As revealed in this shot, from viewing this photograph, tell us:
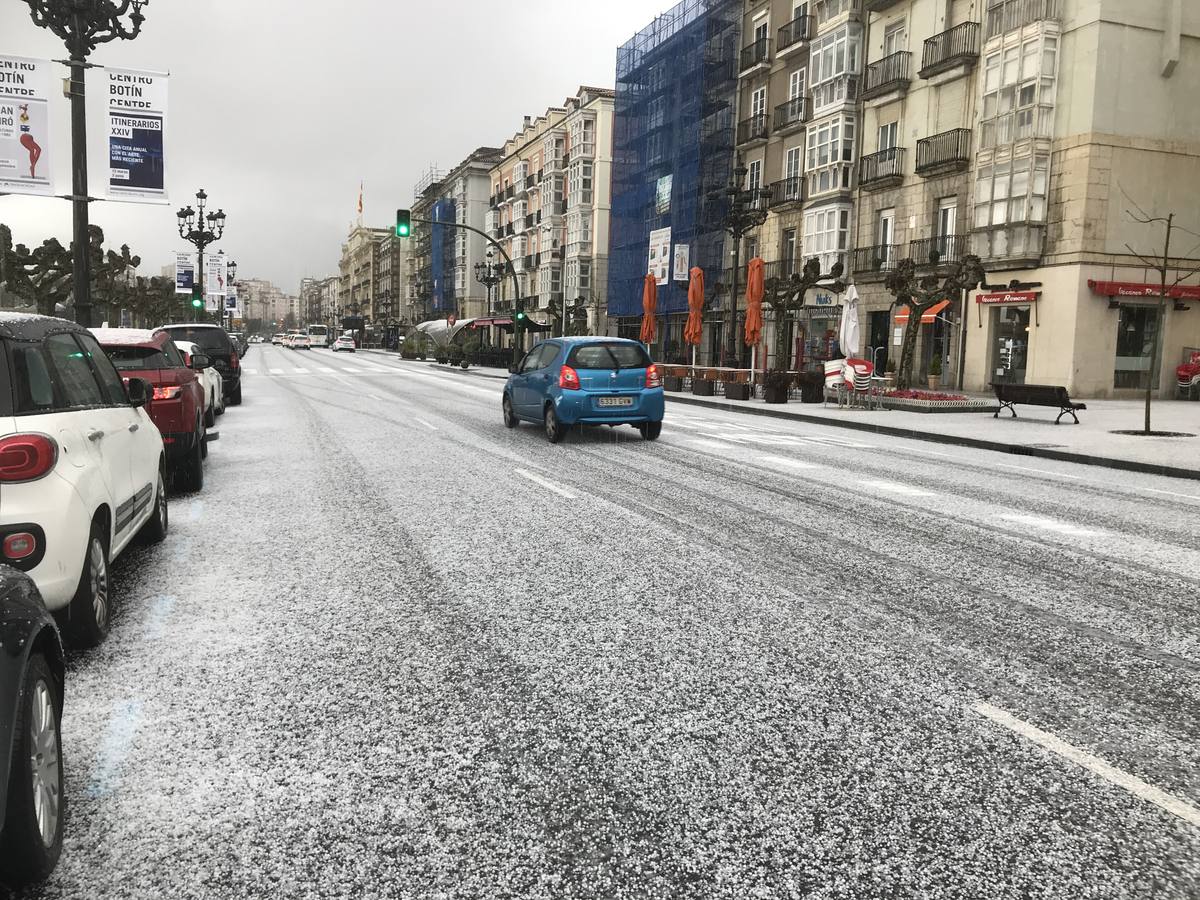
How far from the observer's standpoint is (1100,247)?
27.5 meters

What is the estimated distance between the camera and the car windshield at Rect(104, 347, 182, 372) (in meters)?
9.05

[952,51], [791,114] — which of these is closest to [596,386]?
[952,51]

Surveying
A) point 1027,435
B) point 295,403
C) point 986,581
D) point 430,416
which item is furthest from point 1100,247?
point 986,581

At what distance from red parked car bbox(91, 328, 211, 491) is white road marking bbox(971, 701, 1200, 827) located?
24.7 feet

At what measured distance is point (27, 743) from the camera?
88.4 inches

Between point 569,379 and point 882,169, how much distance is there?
26.3 m

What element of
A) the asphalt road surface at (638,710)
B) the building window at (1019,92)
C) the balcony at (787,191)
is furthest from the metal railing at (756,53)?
the asphalt road surface at (638,710)

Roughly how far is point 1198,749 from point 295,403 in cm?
1990

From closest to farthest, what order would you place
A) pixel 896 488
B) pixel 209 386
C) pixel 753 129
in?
pixel 896 488 < pixel 209 386 < pixel 753 129

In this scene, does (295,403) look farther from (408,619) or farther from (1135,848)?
(1135,848)

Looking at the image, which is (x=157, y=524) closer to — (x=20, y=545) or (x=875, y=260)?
(x=20, y=545)

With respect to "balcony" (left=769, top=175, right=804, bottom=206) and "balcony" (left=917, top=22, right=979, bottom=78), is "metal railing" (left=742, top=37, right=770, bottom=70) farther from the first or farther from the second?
"balcony" (left=917, top=22, right=979, bottom=78)

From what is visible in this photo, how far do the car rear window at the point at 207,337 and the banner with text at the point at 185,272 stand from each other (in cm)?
2690

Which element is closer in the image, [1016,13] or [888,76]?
[1016,13]
